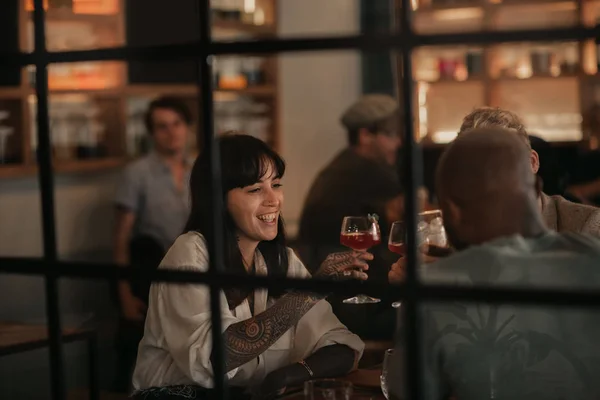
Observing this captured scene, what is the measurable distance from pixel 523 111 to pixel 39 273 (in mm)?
5634

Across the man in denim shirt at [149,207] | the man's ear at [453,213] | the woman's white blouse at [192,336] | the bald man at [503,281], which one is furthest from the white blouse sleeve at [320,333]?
the man in denim shirt at [149,207]

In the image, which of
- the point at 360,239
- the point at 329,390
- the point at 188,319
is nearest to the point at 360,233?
the point at 360,239

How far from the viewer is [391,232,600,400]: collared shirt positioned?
4.51ft

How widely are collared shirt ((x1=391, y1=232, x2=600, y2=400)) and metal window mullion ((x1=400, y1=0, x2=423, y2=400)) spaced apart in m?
0.33

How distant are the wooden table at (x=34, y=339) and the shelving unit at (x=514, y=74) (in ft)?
11.1

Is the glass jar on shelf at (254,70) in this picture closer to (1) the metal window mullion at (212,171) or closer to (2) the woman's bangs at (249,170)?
(2) the woman's bangs at (249,170)

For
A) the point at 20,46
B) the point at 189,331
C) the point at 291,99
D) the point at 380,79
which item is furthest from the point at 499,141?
the point at 380,79

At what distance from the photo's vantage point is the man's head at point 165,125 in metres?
4.84

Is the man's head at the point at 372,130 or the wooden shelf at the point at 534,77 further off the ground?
the wooden shelf at the point at 534,77

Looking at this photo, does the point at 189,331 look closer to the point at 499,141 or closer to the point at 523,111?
the point at 499,141

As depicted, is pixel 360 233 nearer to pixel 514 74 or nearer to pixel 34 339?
pixel 34 339

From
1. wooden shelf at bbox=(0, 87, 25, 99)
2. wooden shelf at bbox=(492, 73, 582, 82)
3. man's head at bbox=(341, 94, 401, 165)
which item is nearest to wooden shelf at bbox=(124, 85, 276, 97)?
wooden shelf at bbox=(0, 87, 25, 99)

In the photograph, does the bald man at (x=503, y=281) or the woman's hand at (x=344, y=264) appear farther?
the woman's hand at (x=344, y=264)

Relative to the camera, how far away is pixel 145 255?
4.64 meters
